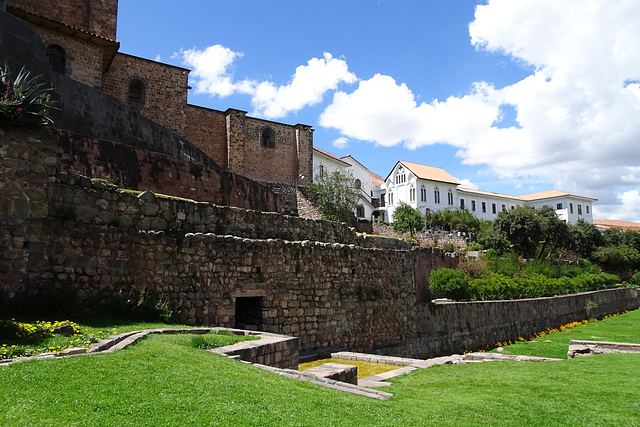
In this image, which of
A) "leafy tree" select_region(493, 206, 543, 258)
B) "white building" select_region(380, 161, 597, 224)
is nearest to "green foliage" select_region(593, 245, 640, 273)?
"leafy tree" select_region(493, 206, 543, 258)

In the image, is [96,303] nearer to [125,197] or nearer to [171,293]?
[171,293]

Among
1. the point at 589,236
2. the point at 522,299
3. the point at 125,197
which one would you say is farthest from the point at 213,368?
the point at 589,236

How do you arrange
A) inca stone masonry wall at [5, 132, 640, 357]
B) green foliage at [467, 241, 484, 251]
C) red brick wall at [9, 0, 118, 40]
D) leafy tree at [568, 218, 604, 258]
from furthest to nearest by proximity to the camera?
1. leafy tree at [568, 218, 604, 258]
2. green foliage at [467, 241, 484, 251]
3. red brick wall at [9, 0, 118, 40]
4. inca stone masonry wall at [5, 132, 640, 357]

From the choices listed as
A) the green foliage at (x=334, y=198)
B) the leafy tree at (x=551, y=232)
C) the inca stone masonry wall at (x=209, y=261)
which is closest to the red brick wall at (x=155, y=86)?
the green foliage at (x=334, y=198)

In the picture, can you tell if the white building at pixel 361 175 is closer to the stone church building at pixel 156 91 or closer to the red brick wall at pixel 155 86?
the stone church building at pixel 156 91

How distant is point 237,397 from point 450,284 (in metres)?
17.7

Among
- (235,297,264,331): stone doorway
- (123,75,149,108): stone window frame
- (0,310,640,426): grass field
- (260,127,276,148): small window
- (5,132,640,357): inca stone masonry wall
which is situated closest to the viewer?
(0,310,640,426): grass field

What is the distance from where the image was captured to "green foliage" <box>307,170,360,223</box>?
3594 centimetres

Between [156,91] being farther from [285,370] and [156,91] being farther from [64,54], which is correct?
[285,370]

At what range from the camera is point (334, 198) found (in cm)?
3656

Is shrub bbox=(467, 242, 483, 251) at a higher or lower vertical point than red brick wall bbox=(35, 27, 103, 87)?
lower

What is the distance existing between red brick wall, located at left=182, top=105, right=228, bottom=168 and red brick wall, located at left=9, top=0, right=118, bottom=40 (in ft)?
26.1

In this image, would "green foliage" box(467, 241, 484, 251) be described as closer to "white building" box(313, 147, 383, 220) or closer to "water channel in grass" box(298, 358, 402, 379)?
"white building" box(313, 147, 383, 220)

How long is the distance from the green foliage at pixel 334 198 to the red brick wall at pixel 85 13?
698 inches
